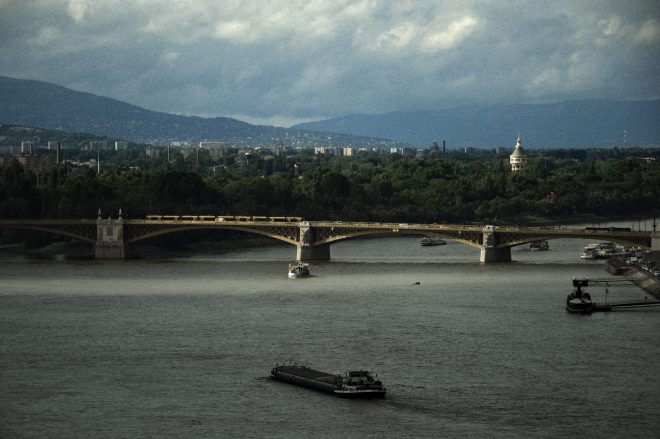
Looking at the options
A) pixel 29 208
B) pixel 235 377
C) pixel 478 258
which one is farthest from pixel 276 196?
pixel 235 377

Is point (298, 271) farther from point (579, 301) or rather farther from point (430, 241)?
point (430, 241)

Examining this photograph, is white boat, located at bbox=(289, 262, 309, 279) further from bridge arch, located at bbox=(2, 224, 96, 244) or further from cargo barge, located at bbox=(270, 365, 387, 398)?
cargo barge, located at bbox=(270, 365, 387, 398)

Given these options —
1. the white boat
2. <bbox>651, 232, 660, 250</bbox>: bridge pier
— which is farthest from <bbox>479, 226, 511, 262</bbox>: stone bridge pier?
the white boat

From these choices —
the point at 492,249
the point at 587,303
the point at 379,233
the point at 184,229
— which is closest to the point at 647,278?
the point at 587,303

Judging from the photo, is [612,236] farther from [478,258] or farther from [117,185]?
[117,185]

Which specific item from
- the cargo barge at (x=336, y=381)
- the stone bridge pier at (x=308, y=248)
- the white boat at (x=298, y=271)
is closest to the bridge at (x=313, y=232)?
the stone bridge pier at (x=308, y=248)

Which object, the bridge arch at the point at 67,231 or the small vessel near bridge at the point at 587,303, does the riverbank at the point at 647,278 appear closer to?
the small vessel near bridge at the point at 587,303
